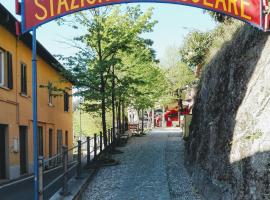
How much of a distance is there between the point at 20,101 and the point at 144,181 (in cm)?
841

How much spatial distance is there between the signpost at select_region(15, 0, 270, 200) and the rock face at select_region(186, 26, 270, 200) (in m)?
0.43

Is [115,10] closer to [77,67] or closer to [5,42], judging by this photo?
[77,67]

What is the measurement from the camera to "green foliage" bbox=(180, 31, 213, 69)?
19.7 metres

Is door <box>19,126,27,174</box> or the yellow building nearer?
the yellow building

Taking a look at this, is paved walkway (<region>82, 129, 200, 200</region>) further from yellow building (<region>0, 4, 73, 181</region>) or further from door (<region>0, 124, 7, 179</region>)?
yellow building (<region>0, 4, 73, 181</region>)

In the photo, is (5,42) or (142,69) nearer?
(5,42)

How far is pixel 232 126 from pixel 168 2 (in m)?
2.36

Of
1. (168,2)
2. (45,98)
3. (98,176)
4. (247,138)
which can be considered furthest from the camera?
(45,98)

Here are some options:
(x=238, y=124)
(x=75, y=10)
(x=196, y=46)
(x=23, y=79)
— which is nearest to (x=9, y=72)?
(x=23, y=79)

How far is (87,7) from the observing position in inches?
356

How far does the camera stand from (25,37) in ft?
71.3

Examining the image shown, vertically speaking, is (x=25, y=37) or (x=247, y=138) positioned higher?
(x=25, y=37)

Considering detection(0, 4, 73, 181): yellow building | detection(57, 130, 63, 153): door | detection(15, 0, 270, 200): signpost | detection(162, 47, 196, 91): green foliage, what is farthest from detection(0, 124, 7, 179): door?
detection(162, 47, 196, 91): green foliage

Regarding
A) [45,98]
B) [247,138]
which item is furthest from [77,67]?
[247,138]
